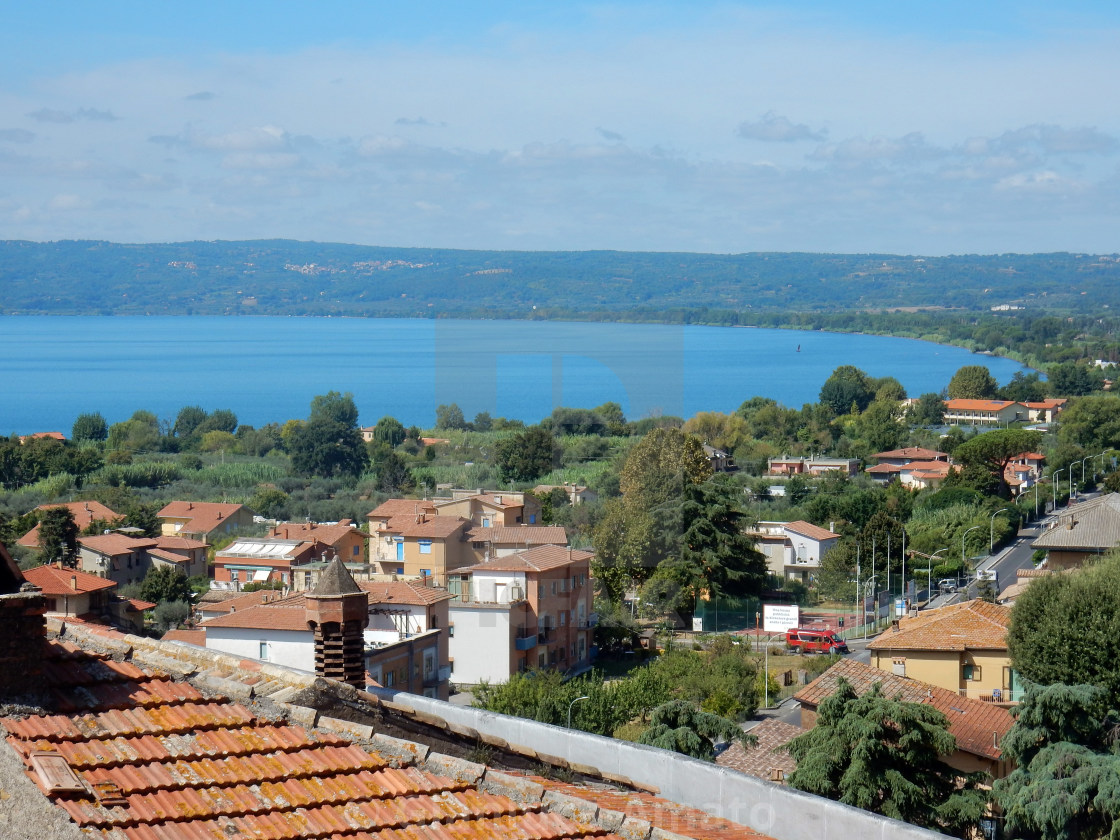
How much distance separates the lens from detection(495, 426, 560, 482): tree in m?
38.9

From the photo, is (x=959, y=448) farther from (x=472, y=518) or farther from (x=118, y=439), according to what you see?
(x=118, y=439)

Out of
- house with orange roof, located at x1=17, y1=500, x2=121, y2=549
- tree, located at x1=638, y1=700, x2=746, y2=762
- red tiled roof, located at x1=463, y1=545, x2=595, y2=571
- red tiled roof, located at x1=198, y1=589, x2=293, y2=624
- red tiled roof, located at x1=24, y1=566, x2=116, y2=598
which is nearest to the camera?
tree, located at x1=638, y1=700, x2=746, y2=762

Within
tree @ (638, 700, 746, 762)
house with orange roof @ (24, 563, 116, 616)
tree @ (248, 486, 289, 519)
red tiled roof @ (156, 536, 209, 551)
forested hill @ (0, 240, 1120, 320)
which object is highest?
forested hill @ (0, 240, 1120, 320)

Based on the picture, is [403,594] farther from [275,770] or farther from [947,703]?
[275,770]

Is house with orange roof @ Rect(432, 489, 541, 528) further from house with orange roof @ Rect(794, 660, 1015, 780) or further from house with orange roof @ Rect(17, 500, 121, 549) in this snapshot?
house with orange roof @ Rect(794, 660, 1015, 780)

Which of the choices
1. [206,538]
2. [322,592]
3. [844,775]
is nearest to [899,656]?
[844,775]

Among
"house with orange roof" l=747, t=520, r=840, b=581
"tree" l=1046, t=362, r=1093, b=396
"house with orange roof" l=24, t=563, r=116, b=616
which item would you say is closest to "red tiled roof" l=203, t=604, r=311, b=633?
"house with orange roof" l=24, t=563, r=116, b=616

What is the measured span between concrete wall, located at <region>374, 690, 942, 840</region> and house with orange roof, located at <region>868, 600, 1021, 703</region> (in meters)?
10.4

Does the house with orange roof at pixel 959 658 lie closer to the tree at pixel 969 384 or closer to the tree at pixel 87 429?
the tree at pixel 87 429

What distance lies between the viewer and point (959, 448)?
1626 inches

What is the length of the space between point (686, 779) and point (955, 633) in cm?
1167

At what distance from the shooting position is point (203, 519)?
1304 inches

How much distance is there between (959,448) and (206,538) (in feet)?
77.8

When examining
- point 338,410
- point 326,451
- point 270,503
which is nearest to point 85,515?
point 270,503
